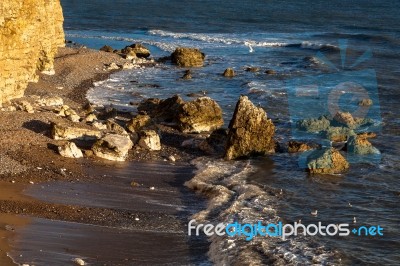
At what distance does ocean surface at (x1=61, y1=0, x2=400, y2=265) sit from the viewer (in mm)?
19344

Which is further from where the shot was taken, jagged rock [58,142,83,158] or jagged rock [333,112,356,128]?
jagged rock [333,112,356,128]

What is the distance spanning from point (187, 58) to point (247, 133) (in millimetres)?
25803

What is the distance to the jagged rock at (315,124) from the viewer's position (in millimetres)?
31614

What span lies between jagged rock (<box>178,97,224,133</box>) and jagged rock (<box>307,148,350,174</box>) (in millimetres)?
6981

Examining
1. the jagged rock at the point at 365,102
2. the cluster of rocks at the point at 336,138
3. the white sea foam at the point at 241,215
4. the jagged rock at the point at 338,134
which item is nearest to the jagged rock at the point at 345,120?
the cluster of rocks at the point at 336,138

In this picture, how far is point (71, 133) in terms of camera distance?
27.1 meters

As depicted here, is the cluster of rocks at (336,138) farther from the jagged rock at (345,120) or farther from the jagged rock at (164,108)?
the jagged rock at (164,108)

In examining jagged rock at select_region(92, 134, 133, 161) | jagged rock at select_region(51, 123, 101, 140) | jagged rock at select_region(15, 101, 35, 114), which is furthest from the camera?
jagged rock at select_region(15, 101, 35, 114)

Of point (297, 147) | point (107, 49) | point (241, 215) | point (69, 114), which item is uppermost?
point (69, 114)

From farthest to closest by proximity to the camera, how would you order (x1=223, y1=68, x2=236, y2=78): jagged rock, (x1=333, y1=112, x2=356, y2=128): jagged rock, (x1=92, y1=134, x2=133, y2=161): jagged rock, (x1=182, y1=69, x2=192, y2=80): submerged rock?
1. (x1=223, y1=68, x2=236, y2=78): jagged rock
2. (x1=182, y1=69, x2=192, y2=80): submerged rock
3. (x1=333, y1=112, x2=356, y2=128): jagged rock
4. (x1=92, y1=134, x2=133, y2=161): jagged rock

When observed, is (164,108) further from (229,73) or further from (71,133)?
(229,73)

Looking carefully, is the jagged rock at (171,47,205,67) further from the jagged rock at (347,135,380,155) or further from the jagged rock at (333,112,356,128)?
the jagged rock at (347,135,380,155)

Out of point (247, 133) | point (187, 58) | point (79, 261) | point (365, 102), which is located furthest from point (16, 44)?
point (187, 58)

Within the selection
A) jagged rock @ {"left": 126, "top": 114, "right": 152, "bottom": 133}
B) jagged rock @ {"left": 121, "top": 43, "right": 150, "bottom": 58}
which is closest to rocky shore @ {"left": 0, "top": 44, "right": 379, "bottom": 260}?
jagged rock @ {"left": 126, "top": 114, "right": 152, "bottom": 133}
